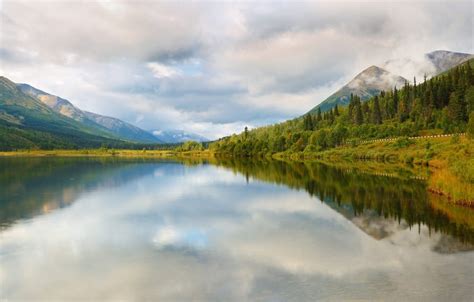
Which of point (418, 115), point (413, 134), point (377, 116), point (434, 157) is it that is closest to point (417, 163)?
point (434, 157)

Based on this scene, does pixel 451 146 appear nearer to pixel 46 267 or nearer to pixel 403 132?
pixel 403 132

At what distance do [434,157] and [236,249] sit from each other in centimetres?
7787

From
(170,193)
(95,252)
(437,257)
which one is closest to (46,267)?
(95,252)

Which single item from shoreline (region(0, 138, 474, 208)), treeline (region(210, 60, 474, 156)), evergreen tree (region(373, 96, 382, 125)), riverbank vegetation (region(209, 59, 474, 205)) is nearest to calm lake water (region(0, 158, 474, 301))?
shoreline (region(0, 138, 474, 208))

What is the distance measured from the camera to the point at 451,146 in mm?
87812

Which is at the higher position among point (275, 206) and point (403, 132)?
point (403, 132)

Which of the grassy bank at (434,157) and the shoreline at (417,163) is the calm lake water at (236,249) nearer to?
the shoreline at (417,163)

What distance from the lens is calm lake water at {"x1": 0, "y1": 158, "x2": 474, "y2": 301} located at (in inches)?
733

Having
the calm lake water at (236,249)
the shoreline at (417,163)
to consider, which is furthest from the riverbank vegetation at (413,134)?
the calm lake water at (236,249)

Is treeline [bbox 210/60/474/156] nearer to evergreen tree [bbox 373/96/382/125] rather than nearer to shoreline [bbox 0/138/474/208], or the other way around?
evergreen tree [bbox 373/96/382/125]

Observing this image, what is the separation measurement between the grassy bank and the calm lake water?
280 centimetres

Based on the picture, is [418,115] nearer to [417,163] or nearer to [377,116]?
[377,116]

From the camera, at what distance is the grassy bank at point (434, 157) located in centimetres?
4106

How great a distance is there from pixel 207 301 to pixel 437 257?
14960mm
